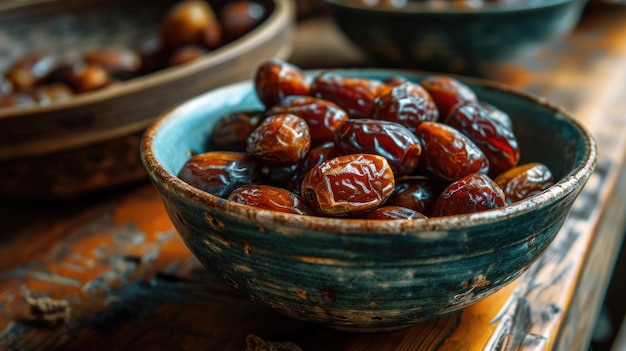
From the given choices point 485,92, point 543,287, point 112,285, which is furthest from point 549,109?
point 112,285

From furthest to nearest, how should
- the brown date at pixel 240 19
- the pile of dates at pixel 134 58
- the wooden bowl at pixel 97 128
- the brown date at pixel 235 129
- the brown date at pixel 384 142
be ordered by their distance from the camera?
1. the brown date at pixel 240 19
2. the pile of dates at pixel 134 58
3. the wooden bowl at pixel 97 128
4. the brown date at pixel 235 129
5. the brown date at pixel 384 142

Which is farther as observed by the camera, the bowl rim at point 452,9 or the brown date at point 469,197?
the bowl rim at point 452,9

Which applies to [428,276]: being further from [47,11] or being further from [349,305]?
[47,11]

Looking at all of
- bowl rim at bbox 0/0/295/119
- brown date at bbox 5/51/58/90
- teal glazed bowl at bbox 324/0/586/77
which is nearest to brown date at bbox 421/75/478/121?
bowl rim at bbox 0/0/295/119

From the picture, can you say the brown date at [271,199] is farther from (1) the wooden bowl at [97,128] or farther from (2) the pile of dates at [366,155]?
(1) the wooden bowl at [97,128]

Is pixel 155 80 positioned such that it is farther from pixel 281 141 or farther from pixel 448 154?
pixel 448 154

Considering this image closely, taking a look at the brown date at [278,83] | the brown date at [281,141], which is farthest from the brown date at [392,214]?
the brown date at [278,83]
